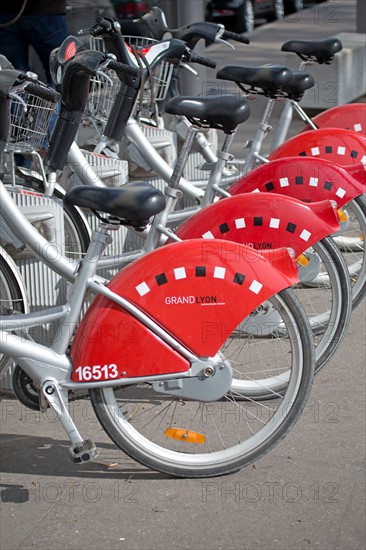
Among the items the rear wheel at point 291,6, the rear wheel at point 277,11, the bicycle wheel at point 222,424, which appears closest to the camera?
the bicycle wheel at point 222,424

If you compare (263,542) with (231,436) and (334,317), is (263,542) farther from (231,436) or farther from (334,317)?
Result: (334,317)

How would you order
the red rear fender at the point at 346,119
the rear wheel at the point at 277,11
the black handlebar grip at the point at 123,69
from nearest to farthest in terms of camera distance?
the black handlebar grip at the point at 123,69
the red rear fender at the point at 346,119
the rear wheel at the point at 277,11

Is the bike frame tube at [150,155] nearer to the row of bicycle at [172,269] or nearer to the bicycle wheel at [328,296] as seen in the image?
the row of bicycle at [172,269]

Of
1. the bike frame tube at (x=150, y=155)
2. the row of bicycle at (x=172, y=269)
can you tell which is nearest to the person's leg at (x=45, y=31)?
the row of bicycle at (x=172, y=269)

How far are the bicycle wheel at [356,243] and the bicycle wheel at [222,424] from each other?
127cm

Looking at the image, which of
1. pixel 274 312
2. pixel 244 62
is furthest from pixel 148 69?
pixel 244 62

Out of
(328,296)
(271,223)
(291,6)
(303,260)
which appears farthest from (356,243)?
(291,6)

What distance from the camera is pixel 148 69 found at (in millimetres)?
5383

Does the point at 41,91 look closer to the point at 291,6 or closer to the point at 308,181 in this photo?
the point at 308,181

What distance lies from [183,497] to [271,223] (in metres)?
1.24

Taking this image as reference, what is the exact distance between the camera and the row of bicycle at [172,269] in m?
4.02

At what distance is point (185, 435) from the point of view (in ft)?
14.2

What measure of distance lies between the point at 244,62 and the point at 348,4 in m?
9.35

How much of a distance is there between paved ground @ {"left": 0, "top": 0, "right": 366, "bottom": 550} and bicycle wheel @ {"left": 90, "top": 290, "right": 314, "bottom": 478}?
78 millimetres
